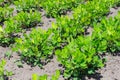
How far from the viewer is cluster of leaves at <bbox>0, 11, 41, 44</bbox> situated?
5961mm

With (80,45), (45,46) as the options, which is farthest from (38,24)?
(80,45)

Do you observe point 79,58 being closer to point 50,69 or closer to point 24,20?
point 50,69

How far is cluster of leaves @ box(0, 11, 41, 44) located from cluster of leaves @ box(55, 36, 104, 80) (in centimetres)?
142

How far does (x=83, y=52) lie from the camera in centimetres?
508

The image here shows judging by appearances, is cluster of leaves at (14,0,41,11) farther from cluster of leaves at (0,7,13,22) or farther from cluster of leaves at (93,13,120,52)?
cluster of leaves at (93,13,120,52)

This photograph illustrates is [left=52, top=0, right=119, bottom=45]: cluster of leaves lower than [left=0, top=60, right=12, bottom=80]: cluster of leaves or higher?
higher

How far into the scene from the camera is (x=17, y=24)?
6398 mm

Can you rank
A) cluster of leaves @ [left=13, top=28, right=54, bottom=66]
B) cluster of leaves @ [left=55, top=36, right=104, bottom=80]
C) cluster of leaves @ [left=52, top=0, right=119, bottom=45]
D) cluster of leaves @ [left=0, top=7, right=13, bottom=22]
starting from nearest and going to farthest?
cluster of leaves @ [left=55, top=36, right=104, bottom=80] < cluster of leaves @ [left=13, top=28, right=54, bottom=66] < cluster of leaves @ [left=52, top=0, right=119, bottom=45] < cluster of leaves @ [left=0, top=7, right=13, bottom=22]

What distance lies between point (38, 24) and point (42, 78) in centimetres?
255

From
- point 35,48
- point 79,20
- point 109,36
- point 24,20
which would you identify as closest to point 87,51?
point 109,36

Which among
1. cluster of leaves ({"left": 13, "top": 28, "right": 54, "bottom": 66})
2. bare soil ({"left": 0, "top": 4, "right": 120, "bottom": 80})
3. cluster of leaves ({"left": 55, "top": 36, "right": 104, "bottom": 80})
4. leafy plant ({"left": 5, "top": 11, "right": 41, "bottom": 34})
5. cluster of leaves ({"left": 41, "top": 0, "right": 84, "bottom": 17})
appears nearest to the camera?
cluster of leaves ({"left": 55, "top": 36, "right": 104, "bottom": 80})

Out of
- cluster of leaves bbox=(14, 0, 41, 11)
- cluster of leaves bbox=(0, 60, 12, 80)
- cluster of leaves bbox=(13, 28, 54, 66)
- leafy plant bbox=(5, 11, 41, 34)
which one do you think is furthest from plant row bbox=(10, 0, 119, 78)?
cluster of leaves bbox=(14, 0, 41, 11)

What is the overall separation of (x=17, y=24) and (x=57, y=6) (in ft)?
3.91

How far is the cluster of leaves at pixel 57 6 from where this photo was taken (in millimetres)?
6996
